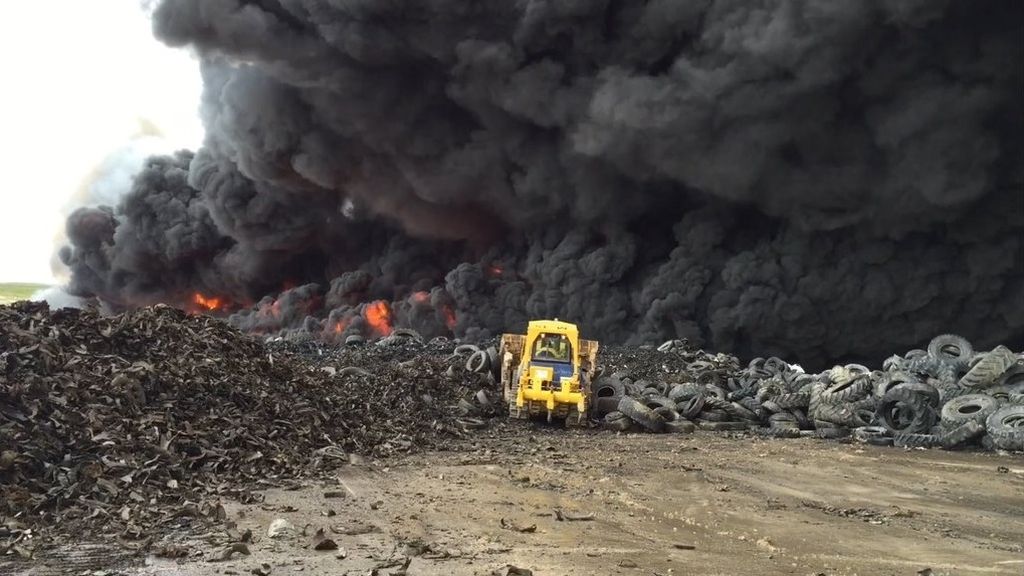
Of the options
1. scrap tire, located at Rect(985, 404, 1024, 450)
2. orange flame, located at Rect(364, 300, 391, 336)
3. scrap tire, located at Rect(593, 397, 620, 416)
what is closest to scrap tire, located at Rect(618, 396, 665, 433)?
scrap tire, located at Rect(593, 397, 620, 416)

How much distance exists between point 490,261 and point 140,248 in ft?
80.6

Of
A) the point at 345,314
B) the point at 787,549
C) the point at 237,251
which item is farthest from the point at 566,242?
the point at 787,549

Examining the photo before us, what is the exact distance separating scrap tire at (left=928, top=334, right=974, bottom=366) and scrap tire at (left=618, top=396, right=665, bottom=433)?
831 cm

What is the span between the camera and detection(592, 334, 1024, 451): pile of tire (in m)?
15.5

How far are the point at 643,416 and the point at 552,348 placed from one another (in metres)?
2.58

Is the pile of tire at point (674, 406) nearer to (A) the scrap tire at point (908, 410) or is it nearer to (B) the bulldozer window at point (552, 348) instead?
(B) the bulldozer window at point (552, 348)

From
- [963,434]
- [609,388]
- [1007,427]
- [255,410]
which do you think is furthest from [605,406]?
[255,410]

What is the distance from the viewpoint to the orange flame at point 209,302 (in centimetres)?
5738

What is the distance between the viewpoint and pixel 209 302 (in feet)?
190

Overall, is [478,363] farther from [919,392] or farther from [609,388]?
[919,392]

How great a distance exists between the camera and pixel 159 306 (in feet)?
50.5

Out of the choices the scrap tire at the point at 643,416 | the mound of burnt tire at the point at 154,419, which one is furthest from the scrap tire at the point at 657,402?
the mound of burnt tire at the point at 154,419

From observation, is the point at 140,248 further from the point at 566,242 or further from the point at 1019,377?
the point at 1019,377

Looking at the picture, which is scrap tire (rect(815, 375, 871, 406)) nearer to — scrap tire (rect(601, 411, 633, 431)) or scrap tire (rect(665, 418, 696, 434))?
scrap tire (rect(665, 418, 696, 434))
